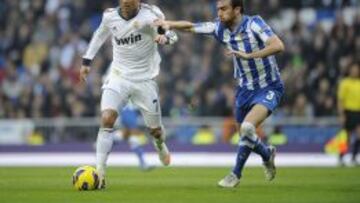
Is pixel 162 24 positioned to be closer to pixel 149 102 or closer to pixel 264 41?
pixel 264 41

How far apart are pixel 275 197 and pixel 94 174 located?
2.51 meters

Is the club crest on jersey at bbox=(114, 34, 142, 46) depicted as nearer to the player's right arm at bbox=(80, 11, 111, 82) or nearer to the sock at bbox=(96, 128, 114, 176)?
the player's right arm at bbox=(80, 11, 111, 82)

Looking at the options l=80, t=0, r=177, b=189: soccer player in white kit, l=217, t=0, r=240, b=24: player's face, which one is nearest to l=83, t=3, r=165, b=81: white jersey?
l=80, t=0, r=177, b=189: soccer player in white kit

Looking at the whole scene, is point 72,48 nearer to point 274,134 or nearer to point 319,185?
point 274,134

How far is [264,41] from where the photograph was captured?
42.4ft

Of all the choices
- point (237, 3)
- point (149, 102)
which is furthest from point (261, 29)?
point (149, 102)

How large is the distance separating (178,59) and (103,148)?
43.5ft

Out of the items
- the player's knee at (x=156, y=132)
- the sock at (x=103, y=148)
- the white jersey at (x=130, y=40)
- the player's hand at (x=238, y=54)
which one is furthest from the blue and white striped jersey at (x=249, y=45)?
the player's knee at (x=156, y=132)

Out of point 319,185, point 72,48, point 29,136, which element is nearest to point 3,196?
point 319,185

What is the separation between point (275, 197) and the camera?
38.5 ft

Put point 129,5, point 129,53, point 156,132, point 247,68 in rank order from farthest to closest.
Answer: point 156,132 < point 129,53 < point 129,5 < point 247,68

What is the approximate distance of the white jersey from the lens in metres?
13.9

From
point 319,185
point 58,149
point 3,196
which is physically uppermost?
point 3,196

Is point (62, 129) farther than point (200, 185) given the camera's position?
Yes
